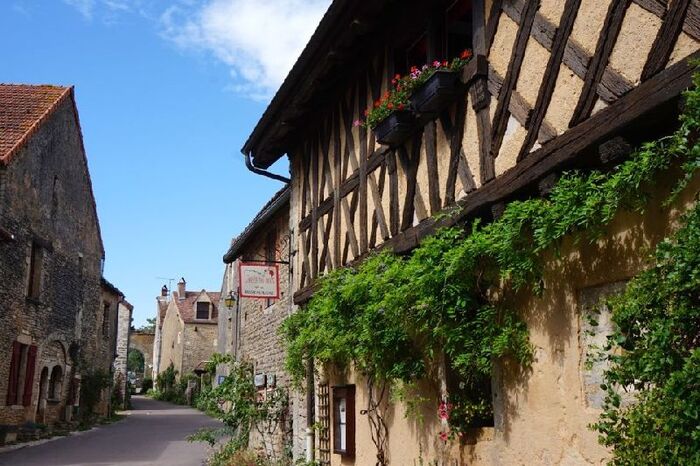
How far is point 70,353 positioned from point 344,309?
766 inches

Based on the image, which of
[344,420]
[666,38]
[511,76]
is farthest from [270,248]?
[666,38]

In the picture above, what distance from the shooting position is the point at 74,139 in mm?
24094

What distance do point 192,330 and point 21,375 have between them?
1232 inches

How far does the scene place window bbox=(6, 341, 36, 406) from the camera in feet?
61.3

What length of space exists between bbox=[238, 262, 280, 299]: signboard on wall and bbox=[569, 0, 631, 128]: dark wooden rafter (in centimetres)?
764

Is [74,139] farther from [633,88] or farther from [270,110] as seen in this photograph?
[633,88]

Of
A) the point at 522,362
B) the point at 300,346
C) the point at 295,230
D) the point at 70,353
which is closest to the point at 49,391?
the point at 70,353

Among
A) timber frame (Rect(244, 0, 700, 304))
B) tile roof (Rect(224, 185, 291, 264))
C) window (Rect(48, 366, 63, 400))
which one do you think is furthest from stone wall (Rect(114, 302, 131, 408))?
timber frame (Rect(244, 0, 700, 304))

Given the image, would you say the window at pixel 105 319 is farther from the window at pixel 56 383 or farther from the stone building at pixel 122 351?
the stone building at pixel 122 351

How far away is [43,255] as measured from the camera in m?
20.8

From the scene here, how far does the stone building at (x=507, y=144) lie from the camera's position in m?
4.04

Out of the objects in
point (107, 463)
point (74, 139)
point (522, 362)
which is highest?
point (74, 139)

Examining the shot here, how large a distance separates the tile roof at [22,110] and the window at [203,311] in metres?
30.1

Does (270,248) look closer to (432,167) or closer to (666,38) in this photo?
(432,167)
